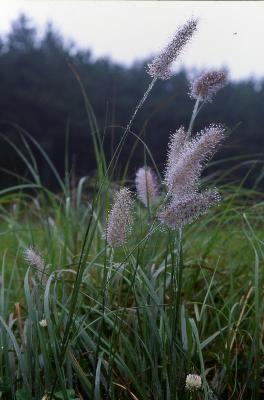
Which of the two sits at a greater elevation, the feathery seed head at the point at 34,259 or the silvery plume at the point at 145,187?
the silvery plume at the point at 145,187

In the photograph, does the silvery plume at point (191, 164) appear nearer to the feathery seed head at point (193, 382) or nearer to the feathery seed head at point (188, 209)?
the feathery seed head at point (188, 209)

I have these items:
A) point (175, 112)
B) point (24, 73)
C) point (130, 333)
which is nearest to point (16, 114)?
point (24, 73)

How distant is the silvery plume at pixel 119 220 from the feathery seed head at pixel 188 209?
94mm

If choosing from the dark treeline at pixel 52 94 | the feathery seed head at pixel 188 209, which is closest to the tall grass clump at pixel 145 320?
the feathery seed head at pixel 188 209

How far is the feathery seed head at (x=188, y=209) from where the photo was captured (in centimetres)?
115

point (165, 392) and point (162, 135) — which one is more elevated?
point (162, 135)

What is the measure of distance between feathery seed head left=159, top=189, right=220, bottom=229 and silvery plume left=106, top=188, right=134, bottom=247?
0.31 feet

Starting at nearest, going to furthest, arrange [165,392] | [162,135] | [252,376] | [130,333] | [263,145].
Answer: [165,392], [252,376], [130,333], [162,135], [263,145]

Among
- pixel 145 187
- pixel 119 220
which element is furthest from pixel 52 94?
pixel 119 220

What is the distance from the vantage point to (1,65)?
47.4ft

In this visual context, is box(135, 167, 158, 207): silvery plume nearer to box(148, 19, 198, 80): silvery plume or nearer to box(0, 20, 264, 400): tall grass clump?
box(0, 20, 264, 400): tall grass clump

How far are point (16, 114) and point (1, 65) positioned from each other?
113cm

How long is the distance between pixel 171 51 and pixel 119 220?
0.34 metres

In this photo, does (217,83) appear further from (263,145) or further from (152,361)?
(263,145)
